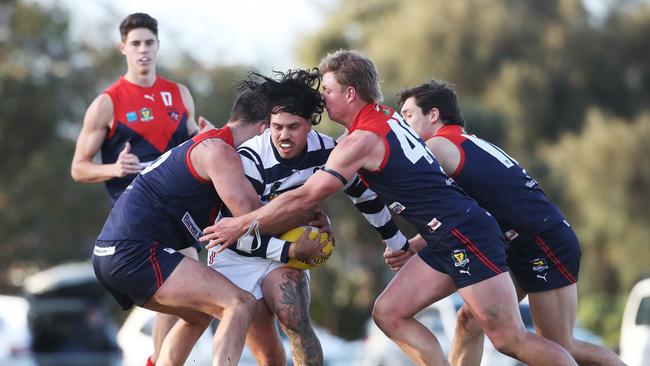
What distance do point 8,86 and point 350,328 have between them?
36.3 feet

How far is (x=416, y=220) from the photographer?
7770 millimetres

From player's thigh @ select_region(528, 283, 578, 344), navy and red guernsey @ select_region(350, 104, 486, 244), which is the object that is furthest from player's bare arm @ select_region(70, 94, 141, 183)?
player's thigh @ select_region(528, 283, 578, 344)

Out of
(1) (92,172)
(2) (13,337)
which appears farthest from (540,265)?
(2) (13,337)

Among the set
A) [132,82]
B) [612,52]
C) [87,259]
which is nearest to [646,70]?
[612,52]

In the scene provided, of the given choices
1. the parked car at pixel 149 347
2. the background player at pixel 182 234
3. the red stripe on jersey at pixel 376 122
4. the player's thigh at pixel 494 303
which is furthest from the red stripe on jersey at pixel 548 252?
the parked car at pixel 149 347

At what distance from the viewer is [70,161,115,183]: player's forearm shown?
30.0 ft

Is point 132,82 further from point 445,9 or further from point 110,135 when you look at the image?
point 445,9

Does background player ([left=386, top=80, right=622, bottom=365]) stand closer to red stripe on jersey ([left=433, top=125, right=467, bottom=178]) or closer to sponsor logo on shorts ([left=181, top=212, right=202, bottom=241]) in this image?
red stripe on jersey ([left=433, top=125, right=467, bottom=178])

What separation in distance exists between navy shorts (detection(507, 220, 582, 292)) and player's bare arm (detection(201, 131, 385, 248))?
1.52 meters

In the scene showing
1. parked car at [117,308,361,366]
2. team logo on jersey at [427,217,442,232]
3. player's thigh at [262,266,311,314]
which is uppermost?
team logo on jersey at [427,217,442,232]

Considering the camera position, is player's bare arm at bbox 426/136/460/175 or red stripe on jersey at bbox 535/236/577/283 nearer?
player's bare arm at bbox 426/136/460/175

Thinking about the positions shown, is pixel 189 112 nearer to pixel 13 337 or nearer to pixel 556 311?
pixel 556 311

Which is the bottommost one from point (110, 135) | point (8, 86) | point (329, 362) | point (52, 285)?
point (52, 285)

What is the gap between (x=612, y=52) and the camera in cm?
3591
